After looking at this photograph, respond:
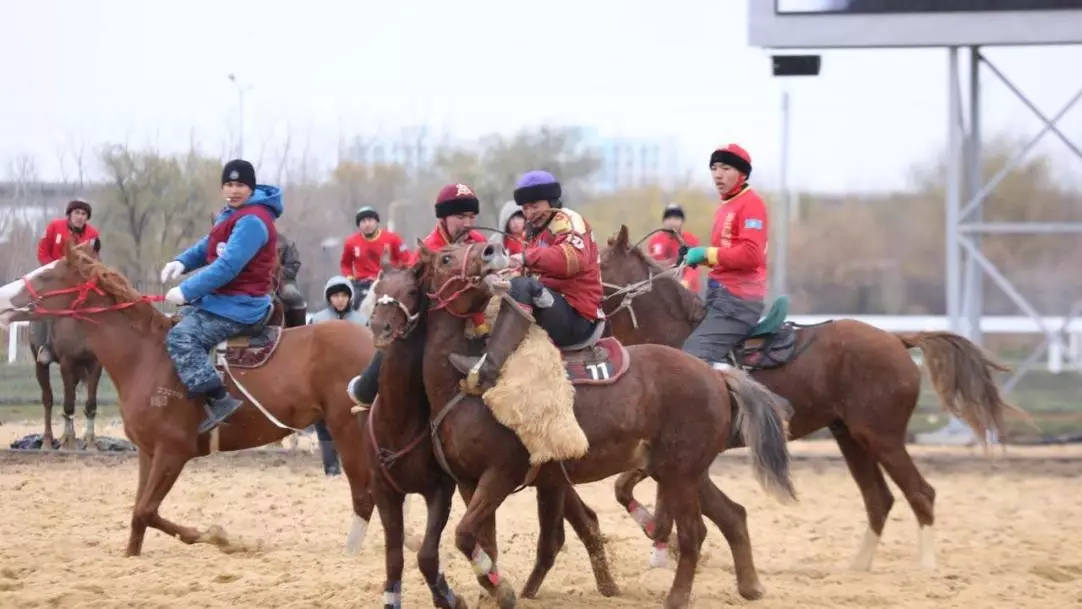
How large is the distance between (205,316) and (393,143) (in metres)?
17.8

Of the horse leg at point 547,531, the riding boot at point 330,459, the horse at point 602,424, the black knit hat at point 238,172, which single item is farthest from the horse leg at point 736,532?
the riding boot at point 330,459

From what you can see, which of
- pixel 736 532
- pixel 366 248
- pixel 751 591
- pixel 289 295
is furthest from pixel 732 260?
pixel 366 248

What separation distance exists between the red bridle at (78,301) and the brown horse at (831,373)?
3.21 metres

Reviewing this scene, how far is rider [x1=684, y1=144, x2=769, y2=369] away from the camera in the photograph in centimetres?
916

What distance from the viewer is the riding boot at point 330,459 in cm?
1351

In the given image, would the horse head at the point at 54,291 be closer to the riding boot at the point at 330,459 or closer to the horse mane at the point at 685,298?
the horse mane at the point at 685,298

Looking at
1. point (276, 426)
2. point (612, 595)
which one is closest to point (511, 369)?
point (612, 595)

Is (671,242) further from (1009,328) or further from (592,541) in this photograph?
(1009,328)

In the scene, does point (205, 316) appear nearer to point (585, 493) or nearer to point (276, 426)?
point (276, 426)

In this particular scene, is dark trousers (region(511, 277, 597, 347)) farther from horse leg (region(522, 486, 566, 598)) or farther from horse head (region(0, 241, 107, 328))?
horse head (region(0, 241, 107, 328))

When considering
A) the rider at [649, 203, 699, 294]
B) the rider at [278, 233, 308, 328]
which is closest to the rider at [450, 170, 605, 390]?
the rider at [278, 233, 308, 328]

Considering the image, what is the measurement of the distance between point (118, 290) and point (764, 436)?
4567mm

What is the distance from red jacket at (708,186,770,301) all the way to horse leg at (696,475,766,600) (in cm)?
154

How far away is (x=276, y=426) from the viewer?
9758 mm
